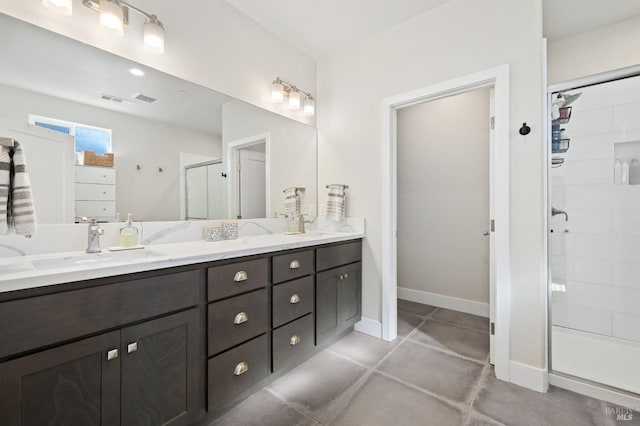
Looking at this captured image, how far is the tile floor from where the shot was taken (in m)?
1.40

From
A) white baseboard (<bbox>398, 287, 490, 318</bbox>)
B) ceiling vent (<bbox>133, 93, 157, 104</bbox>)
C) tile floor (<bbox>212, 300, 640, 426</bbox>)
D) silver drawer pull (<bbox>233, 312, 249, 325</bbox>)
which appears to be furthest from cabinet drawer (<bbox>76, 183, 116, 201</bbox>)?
white baseboard (<bbox>398, 287, 490, 318</bbox>)

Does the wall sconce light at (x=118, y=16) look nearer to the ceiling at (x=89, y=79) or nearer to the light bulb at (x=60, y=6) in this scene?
the light bulb at (x=60, y=6)

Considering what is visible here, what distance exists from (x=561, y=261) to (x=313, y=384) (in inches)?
92.8

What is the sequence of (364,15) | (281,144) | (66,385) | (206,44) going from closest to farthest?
(66,385)
(206,44)
(364,15)
(281,144)

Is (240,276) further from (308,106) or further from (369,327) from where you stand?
(308,106)

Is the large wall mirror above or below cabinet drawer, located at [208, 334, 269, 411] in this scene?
above

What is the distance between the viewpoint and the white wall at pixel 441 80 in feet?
5.40

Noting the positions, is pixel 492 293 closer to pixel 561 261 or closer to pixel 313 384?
pixel 561 261

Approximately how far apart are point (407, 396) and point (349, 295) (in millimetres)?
830

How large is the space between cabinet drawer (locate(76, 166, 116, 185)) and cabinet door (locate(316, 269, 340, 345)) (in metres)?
1.42

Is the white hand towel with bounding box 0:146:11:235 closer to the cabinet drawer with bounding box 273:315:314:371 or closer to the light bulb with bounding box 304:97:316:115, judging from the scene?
the cabinet drawer with bounding box 273:315:314:371

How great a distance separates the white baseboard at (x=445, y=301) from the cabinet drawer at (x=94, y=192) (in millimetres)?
3011

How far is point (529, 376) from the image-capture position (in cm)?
164

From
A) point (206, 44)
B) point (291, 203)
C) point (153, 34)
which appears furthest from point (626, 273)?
point (153, 34)
